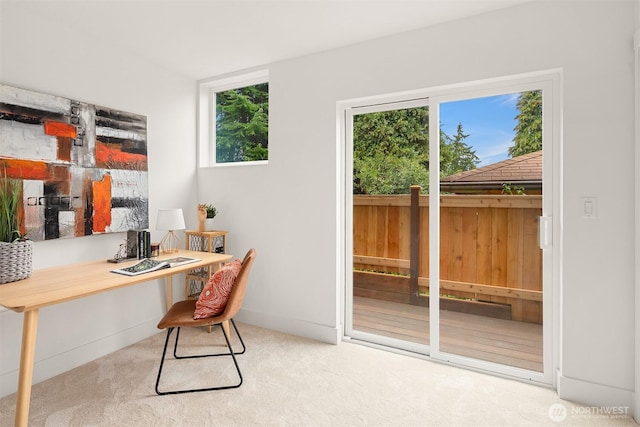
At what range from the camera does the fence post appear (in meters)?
2.79

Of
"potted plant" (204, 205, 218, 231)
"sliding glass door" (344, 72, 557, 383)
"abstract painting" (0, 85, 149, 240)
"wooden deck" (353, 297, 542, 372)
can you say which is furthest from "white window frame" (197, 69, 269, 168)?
"wooden deck" (353, 297, 542, 372)

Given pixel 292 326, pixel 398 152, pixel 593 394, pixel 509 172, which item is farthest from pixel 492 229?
pixel 292 326

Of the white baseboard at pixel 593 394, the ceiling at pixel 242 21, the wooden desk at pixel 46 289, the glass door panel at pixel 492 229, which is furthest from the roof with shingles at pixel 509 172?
the wooden desk at pixel 46 289

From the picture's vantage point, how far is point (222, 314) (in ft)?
7.44

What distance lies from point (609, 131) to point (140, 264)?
311cm

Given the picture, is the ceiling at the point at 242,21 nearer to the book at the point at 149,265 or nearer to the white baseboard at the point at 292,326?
the book at the point at 149,265

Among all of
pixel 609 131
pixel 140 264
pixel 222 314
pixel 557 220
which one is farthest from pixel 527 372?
pixel 140 264

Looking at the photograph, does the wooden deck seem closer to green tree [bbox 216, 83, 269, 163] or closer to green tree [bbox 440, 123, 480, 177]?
green tree [bbox 440, 123, 480, 177]

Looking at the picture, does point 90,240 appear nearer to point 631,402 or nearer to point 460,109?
point 460,109

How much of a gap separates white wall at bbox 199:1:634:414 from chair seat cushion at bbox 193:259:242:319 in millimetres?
972

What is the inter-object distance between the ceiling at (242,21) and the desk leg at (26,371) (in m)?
1.95

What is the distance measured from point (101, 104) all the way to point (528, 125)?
316cm

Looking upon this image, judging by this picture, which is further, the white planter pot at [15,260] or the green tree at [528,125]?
the green tree at [528,125]

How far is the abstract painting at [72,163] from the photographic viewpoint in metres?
2.26
